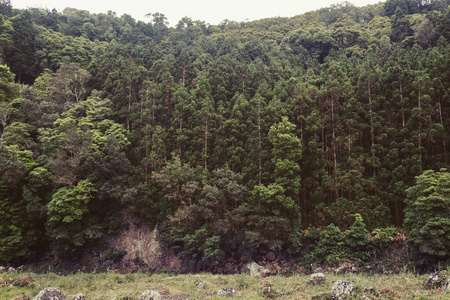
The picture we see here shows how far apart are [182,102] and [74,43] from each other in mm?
33374

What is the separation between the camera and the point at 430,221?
17.3 meters

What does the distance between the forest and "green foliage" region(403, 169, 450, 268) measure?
9cm

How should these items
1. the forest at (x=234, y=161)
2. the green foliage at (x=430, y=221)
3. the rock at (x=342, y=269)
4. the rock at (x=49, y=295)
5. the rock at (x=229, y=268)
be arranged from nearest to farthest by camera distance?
1. the rock at (x=49, y=295)
2. the green foliage at (x=430, y=221)
3. the rock at (x=342, y=269)
4. the forest at (x=234, y=161)
5. the rock at (x=229, y=268)

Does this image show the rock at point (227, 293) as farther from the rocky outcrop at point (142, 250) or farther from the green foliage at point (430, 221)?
the rocky outcrop at point (142, 250)

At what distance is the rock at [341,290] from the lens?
428 inches

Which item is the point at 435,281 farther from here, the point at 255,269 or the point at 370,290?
the point at 255,269

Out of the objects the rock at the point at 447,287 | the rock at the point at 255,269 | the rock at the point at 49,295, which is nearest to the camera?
the rock at the point at 447,287

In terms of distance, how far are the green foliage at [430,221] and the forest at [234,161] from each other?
9 centimetres

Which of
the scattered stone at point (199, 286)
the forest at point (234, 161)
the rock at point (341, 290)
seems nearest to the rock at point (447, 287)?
the rock at point (341, 290)

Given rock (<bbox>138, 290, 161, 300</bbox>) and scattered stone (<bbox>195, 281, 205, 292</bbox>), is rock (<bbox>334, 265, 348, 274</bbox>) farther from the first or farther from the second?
rock (<bbox>138, 290, 161, 300</bbox>)

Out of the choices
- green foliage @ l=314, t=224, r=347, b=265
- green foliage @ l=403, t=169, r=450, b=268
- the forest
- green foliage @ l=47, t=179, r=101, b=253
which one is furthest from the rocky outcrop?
green foliage @ l=403, t=169, r=450, b=268

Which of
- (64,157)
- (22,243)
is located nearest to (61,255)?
(22,243)

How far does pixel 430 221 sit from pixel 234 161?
17.1 m

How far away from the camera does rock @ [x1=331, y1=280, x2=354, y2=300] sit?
10.9m
